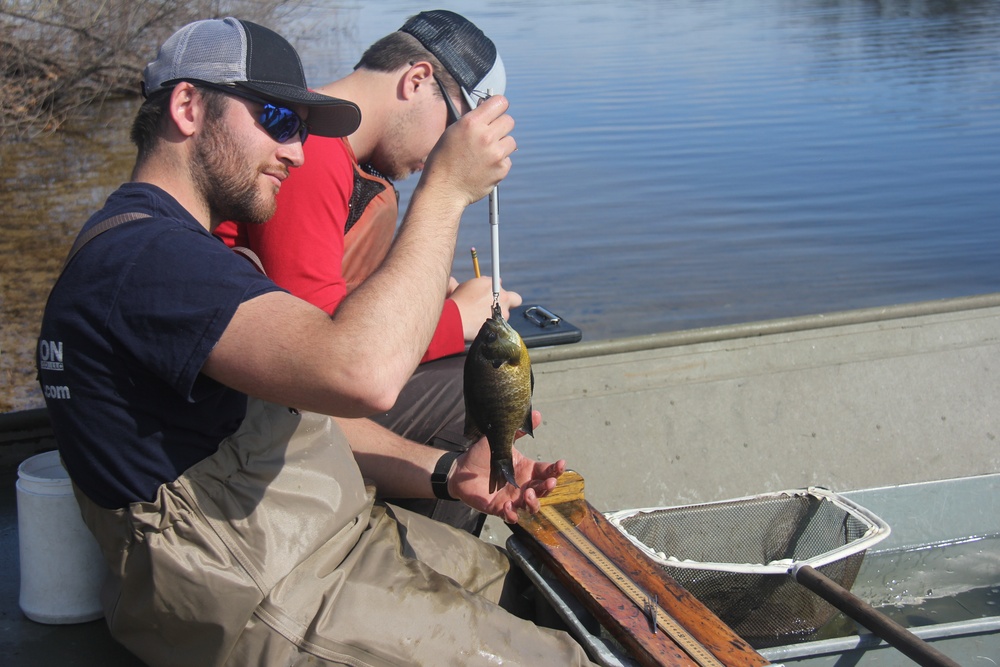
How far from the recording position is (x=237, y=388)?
221 centimetres

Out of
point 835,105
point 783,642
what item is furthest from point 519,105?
point 783,642

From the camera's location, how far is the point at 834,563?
362 centimetres

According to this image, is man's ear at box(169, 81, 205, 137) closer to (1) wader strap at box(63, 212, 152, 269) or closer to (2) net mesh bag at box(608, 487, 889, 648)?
(1) wader strap at box(63, 212, 152, 269)

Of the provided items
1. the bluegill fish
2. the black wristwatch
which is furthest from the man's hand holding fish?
the bluegill fish

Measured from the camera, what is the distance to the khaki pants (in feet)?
7.77

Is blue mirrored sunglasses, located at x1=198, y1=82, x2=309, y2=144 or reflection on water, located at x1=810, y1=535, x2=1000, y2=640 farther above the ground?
blue mirrored sunglasses, located at x1=198, y1=82, x2=309, y2=144

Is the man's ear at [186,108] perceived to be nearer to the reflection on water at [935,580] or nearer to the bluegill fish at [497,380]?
the bluegill fish at [497,380]

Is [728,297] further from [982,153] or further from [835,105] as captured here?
[835,105]

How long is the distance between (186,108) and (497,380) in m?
1.03

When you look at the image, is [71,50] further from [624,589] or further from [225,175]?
[624,589]

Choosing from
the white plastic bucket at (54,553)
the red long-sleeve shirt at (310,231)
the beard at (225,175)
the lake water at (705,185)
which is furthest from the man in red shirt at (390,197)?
the lake water at (705,185)

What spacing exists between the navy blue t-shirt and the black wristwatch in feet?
3.34

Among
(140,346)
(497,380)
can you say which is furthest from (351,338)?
(497,380)

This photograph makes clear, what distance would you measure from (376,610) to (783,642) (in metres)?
1.98
